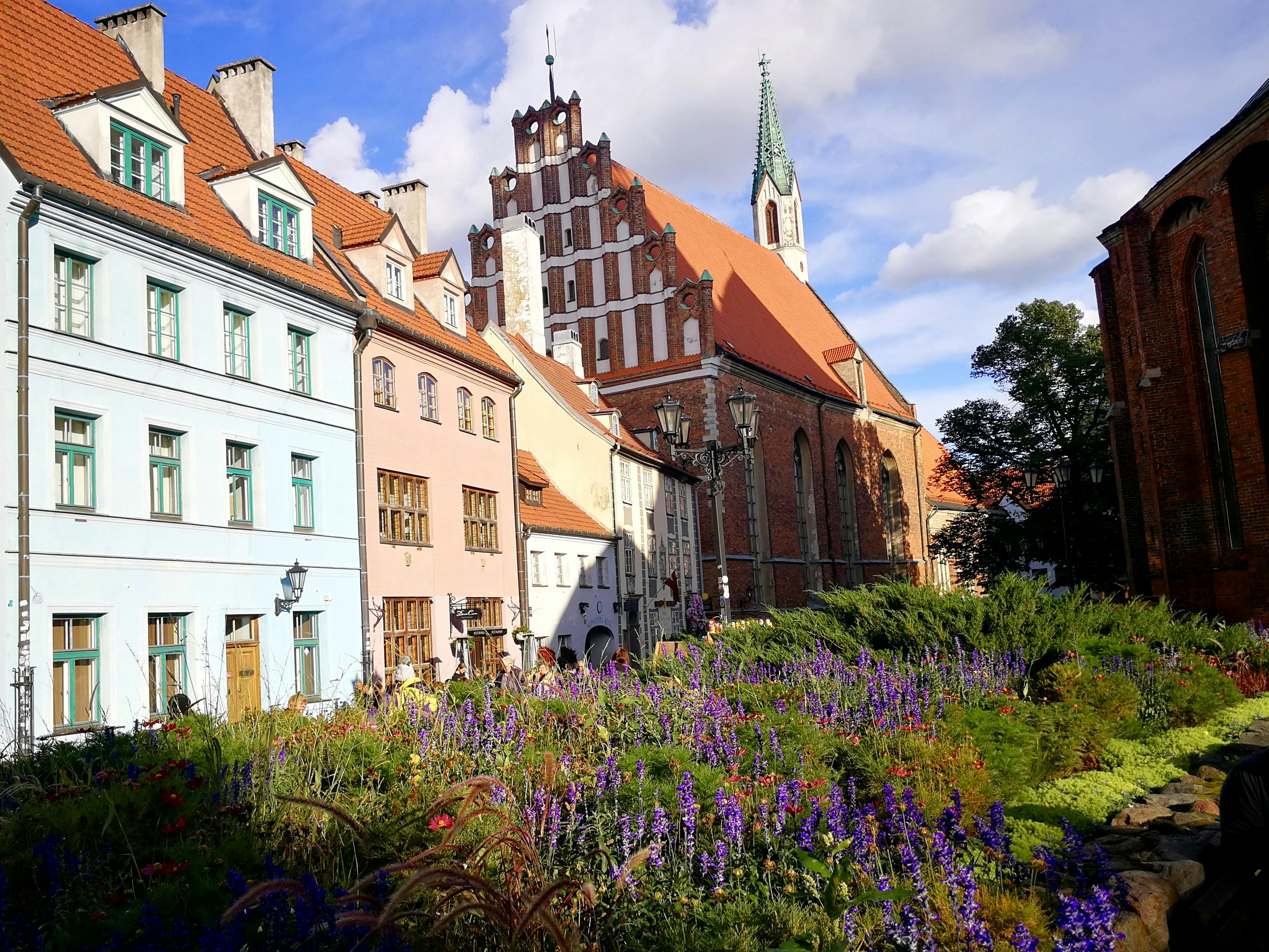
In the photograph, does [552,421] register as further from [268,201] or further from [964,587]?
[964,587]

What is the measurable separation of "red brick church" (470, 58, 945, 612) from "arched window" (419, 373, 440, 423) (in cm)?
1538

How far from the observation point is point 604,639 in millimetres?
32750

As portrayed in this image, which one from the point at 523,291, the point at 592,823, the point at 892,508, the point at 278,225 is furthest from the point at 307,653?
the point at 892,508

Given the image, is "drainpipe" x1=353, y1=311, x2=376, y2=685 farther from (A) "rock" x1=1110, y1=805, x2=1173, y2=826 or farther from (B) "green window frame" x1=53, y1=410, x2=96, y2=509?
(A) "rock" x1=1110, y1=805, x2=1173, y2=826

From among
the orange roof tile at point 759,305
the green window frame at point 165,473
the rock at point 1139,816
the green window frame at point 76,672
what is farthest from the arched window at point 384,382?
the orange roof tile at point 759,305

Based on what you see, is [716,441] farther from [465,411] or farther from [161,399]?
[465,411]

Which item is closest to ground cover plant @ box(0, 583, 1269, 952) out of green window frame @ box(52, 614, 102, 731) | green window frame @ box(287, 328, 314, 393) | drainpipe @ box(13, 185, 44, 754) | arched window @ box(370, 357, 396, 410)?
drainpipe @ box(13, 185, 44, 754)

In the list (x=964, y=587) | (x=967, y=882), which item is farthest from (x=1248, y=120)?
(x=967, y=882)

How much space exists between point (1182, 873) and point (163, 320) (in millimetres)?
15794

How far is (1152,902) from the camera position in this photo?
5828mm

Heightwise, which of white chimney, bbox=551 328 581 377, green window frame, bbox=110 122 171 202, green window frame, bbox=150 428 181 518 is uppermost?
white chimney, bbox=551 328 581 377

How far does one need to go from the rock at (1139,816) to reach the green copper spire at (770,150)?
63.1 metres

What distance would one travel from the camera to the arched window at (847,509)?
52.3 m

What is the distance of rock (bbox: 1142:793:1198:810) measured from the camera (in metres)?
8.34
